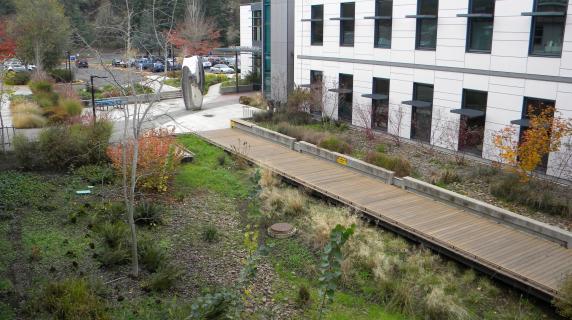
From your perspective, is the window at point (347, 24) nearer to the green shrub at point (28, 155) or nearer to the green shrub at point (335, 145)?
the green shrub at point (335, 145)

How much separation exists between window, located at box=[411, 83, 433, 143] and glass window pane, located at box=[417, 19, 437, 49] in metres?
1.53

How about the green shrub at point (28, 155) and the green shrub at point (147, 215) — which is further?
the green shrub at point (28, 155)

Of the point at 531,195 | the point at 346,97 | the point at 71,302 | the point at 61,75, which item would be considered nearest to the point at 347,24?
the point at 346,97

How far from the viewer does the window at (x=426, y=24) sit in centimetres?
1936

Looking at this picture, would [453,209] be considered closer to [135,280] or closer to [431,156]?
[431,156]

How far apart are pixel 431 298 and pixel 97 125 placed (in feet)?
39.1

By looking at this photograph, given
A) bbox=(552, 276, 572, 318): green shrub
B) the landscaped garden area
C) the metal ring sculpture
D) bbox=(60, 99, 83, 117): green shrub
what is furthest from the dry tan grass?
bbox=(552, 276, 572, 318): green shrub

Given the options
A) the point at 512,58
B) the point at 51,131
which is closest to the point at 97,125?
the point at 51,131

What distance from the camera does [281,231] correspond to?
12234mm

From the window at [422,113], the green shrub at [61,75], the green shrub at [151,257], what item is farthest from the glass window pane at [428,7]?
the green shrub at [61,75]

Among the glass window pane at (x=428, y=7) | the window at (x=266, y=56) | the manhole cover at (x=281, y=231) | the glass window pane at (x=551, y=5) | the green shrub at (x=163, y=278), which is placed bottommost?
the manhole cover at (x=281, y=231)

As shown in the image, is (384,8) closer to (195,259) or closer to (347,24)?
(347,24)

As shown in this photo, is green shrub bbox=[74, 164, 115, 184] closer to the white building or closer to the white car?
the white building

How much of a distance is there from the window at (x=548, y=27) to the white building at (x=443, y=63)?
3 centimetres
